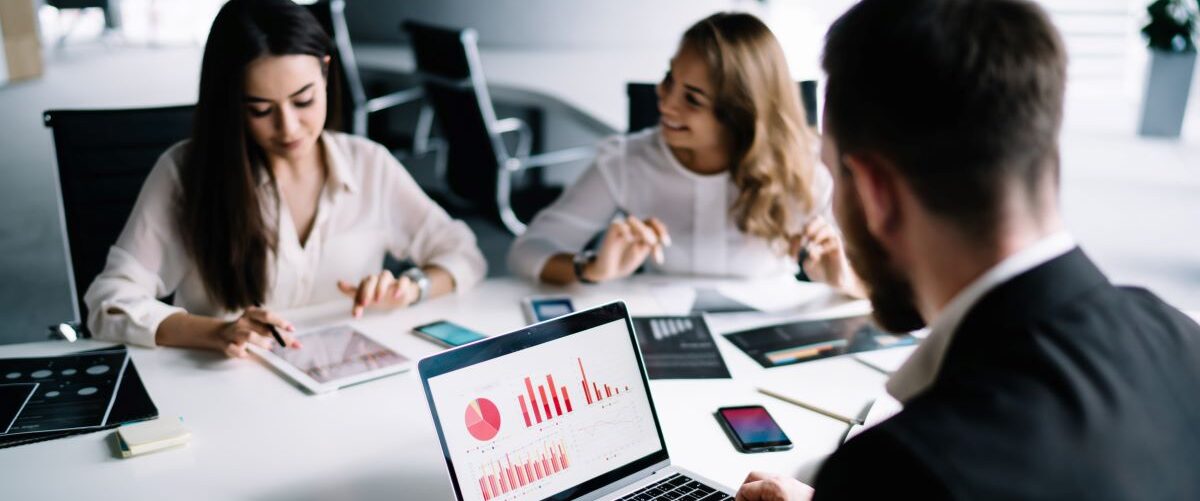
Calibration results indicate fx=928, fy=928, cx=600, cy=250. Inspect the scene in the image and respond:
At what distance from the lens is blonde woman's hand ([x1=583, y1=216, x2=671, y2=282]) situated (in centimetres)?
176

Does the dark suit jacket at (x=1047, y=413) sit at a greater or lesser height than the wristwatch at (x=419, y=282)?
greater

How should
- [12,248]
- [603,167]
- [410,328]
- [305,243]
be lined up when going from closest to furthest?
A: [410,328] → [305,243] → [603,167] → [12,248]

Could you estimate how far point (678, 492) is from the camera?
3.64 ft

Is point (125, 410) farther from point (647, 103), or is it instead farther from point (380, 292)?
point (647, 103)

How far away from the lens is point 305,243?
6.12 ft

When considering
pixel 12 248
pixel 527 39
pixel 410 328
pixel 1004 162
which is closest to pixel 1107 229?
pixel 527 39

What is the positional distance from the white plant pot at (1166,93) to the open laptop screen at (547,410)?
5.95 m

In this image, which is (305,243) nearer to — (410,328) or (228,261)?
(228,261)

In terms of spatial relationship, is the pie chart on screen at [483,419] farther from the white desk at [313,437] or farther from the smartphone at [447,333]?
the smartphone at [447,333]

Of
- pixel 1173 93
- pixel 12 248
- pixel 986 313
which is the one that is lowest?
pixel 12 248

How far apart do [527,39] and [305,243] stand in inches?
130

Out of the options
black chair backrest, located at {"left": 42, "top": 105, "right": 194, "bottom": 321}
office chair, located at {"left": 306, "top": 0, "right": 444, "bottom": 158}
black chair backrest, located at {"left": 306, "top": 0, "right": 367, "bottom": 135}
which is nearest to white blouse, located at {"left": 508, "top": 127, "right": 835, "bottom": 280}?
black chair backrest, located at {"left": 42, "top": 105, "right": 194, "bottom": 321}

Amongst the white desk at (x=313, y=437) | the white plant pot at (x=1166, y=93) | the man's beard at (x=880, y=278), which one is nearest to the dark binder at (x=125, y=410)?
the white desk at (x=313, y=437)

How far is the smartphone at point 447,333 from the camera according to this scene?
1.60 m
